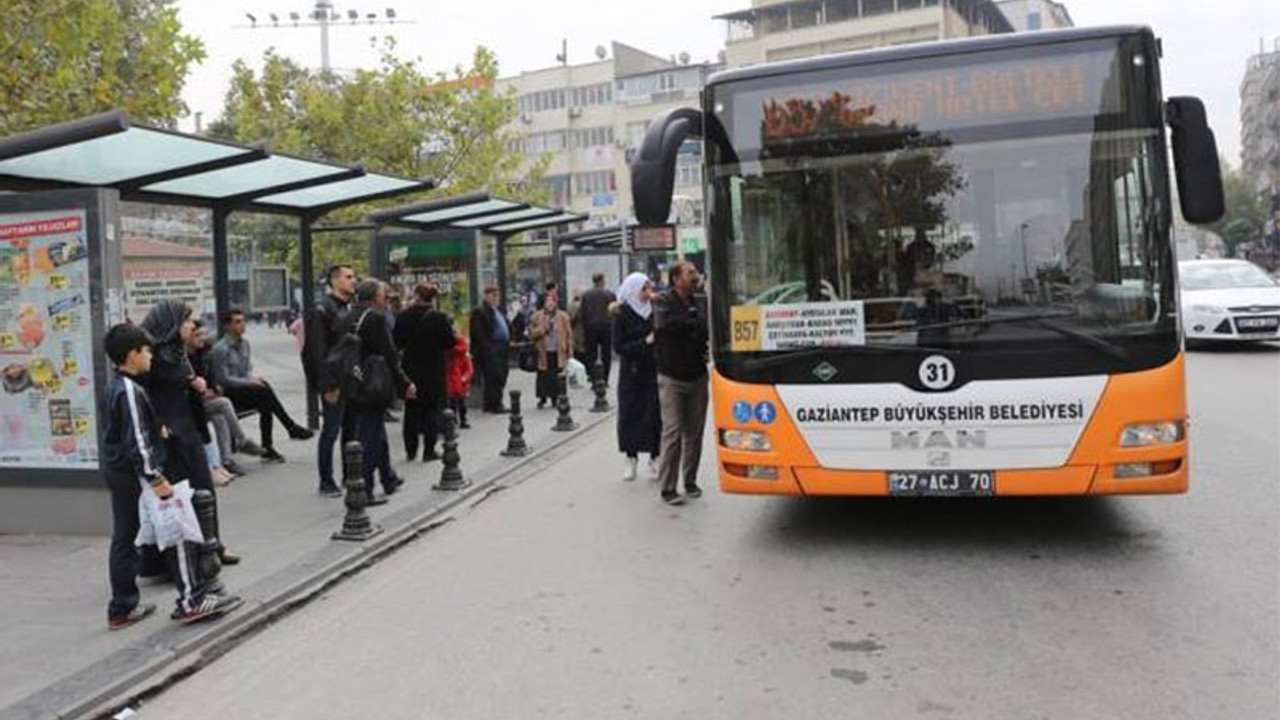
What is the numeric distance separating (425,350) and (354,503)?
3.42 metres

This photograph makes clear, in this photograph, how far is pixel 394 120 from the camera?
25562 millimetres

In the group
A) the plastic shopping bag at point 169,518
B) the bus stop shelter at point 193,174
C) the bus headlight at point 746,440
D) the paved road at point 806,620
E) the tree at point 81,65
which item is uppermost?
the tree at point 81,65

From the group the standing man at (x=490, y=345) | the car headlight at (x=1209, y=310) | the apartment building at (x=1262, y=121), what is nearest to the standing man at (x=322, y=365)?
the standing man at (x=490, y=345)

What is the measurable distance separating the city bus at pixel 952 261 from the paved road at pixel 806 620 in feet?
1.83

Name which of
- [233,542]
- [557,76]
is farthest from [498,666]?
[557,76]

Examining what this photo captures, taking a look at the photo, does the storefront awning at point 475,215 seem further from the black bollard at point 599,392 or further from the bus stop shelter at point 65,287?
the bus stop shelter at point 65,287

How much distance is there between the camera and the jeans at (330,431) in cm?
897

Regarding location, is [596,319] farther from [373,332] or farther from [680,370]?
[680,370]

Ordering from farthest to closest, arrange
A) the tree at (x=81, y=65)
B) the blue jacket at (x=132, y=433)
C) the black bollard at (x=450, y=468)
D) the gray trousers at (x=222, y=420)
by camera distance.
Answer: the tree at (x=81, y=65) → the gray trousers at (x=222, y=420) → the black bollard at (x=450, y=468) → the blue jacket at (x=132, y=433)

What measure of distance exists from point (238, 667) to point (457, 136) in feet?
73.9

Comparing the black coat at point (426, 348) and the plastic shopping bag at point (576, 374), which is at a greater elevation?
the black coat at point (426, 348)

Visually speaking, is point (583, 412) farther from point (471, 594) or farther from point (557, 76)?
point (557, 76)

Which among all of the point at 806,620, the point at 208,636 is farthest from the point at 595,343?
the point at 806,620

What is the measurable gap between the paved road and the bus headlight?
2.16 feet
